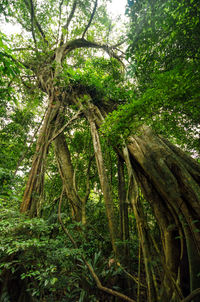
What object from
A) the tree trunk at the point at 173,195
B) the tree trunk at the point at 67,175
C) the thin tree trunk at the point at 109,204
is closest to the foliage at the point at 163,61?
the tree trunk at the point at 173,195

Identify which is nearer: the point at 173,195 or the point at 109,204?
the point at 173,195

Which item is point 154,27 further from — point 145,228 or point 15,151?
point 15,151

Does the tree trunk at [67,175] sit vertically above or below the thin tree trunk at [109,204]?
above

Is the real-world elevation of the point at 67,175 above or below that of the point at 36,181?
above

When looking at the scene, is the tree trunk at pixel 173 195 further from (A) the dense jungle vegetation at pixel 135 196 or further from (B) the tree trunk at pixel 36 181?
(B) the tree trunk at pixel 36 181

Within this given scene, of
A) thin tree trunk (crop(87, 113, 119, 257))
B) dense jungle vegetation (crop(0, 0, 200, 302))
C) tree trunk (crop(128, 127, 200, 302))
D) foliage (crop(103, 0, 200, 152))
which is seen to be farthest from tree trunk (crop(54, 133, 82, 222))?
foliage (crop(103, 0, 200, 152))

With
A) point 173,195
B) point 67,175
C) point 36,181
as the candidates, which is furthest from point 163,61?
point 67,175

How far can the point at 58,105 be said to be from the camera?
3.94m

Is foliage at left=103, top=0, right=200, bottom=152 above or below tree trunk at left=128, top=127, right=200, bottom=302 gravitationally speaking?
above

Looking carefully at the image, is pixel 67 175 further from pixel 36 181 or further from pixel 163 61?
pixel 163 61

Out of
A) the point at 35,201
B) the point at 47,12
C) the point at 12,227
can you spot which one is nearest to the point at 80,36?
the point at 47,12

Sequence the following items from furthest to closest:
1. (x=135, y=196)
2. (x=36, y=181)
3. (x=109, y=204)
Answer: (x=36, y=181)
(x=109, y=204)
(x=135, y=196)

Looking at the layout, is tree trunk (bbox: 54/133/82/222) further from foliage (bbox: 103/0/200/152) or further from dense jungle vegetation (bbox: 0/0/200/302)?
foliage (bbox: 103/0/200/152)

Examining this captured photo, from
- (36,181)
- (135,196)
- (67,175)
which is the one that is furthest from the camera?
(67,175)
